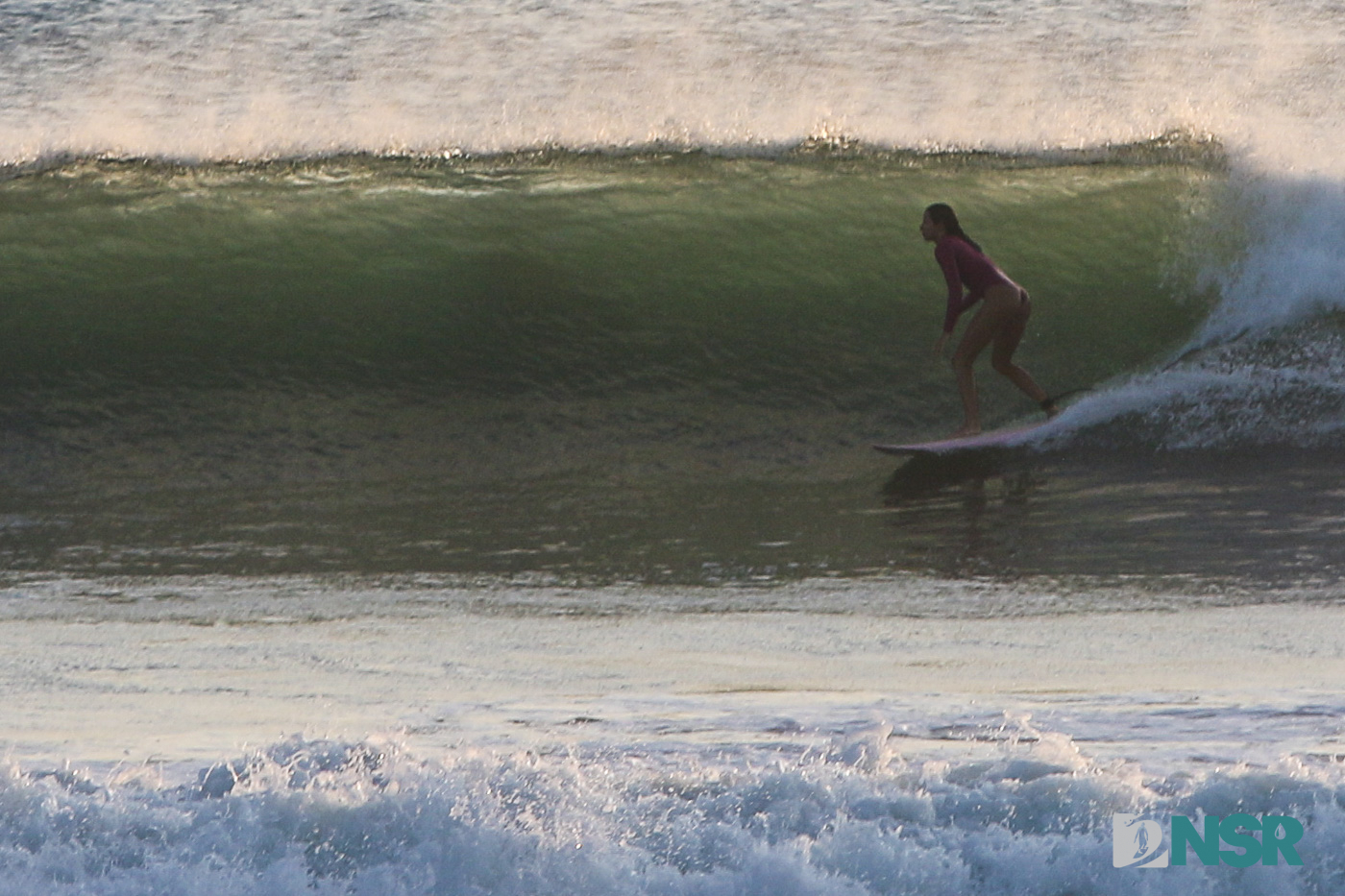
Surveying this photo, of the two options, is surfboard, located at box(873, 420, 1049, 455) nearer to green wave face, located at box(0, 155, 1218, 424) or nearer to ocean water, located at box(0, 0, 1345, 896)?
ocean water, located at box(0, 0, 1345, 896)

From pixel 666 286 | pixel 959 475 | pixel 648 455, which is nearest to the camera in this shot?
pixel 959 475

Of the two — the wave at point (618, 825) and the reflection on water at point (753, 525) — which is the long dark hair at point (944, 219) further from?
the wave at point (618, 825)

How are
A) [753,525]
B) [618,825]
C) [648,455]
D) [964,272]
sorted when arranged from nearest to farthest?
[618,825], [753,525], [648,455], [964,272]

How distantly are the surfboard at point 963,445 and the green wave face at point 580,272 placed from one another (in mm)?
786

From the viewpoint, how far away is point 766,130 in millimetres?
11328

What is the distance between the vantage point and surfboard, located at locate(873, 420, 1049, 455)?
7.59 m

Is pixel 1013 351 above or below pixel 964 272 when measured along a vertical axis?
below

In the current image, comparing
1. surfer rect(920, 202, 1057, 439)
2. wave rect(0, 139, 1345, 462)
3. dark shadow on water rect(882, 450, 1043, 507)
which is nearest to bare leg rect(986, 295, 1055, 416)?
surfer rect(920, 202, 1057, 439)

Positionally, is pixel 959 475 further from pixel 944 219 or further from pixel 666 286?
pixel 666 286

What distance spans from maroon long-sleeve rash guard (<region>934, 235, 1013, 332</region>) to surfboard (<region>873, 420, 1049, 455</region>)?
512mm

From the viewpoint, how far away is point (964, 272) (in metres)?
8.00

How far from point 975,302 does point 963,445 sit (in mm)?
687

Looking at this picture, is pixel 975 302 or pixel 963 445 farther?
pixel 975 302

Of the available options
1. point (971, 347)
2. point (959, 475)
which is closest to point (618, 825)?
point (959, 475)
